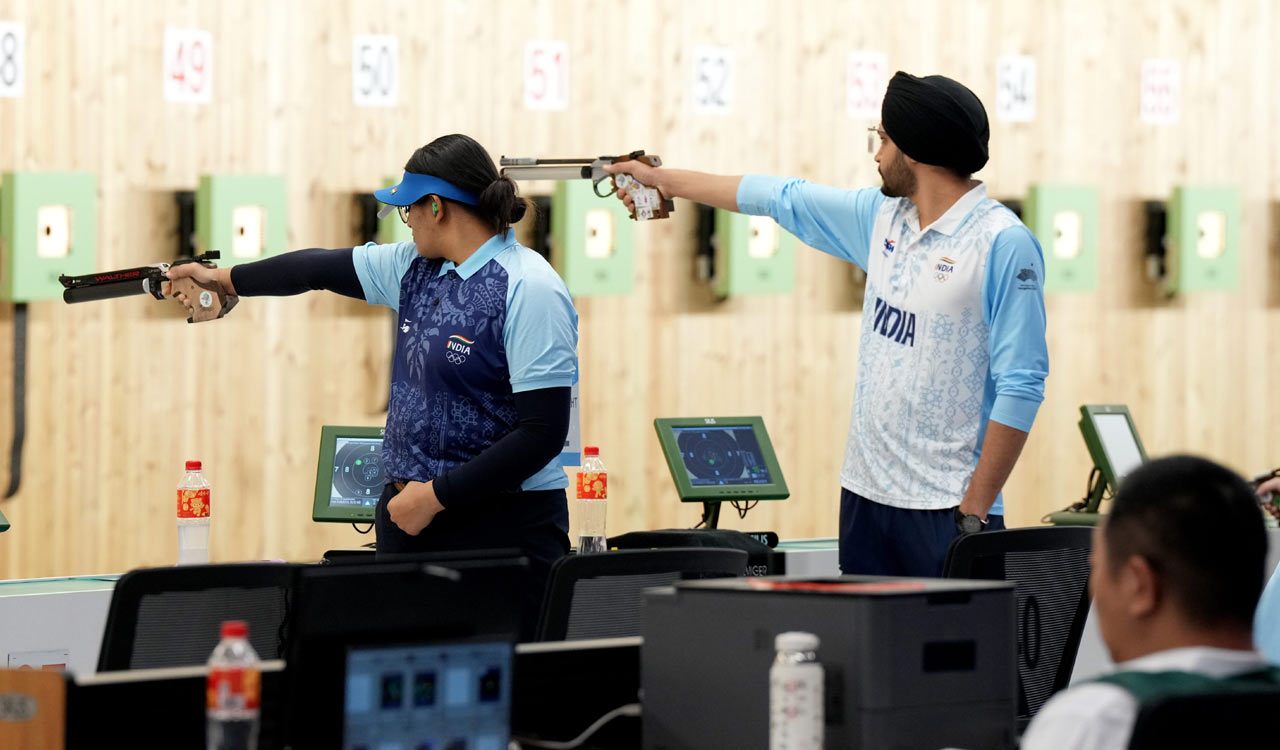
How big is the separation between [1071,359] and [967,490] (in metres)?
3.98

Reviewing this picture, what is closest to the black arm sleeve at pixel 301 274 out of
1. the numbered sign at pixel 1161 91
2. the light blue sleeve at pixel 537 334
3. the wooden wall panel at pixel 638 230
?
the light blue sleeve at pixel 537 334

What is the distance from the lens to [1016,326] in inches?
123

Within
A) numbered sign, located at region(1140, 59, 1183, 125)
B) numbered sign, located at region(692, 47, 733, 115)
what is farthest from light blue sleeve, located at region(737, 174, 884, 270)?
numbered sign, located at region(1140, 59, 1183, 125)

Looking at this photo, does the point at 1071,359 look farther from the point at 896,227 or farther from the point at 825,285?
the point at 896,227

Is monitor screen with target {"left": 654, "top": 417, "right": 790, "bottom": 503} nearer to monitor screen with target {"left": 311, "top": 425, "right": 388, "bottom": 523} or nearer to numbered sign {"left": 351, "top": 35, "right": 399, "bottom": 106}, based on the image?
monitor screen with target {"left": 311, "top": 425, "right": 388, "bottom": 523}

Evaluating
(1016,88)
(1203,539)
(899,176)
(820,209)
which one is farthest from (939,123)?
(1016,88)

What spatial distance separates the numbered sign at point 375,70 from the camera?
19.0 ft

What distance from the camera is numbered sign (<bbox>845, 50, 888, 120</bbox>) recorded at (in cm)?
654

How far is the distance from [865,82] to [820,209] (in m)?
3.18

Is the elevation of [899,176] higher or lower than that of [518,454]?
higher

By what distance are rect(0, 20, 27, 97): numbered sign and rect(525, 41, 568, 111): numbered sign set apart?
5.76ft

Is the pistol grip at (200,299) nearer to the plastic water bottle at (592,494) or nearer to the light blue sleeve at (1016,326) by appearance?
the plastic water bottle at (592,494)

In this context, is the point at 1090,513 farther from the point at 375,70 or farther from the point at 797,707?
the point at 797,707

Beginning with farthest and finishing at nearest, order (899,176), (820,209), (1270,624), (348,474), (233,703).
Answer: (348,474) < (820,209) < (899,176) < (1270,624) < (233,703)
